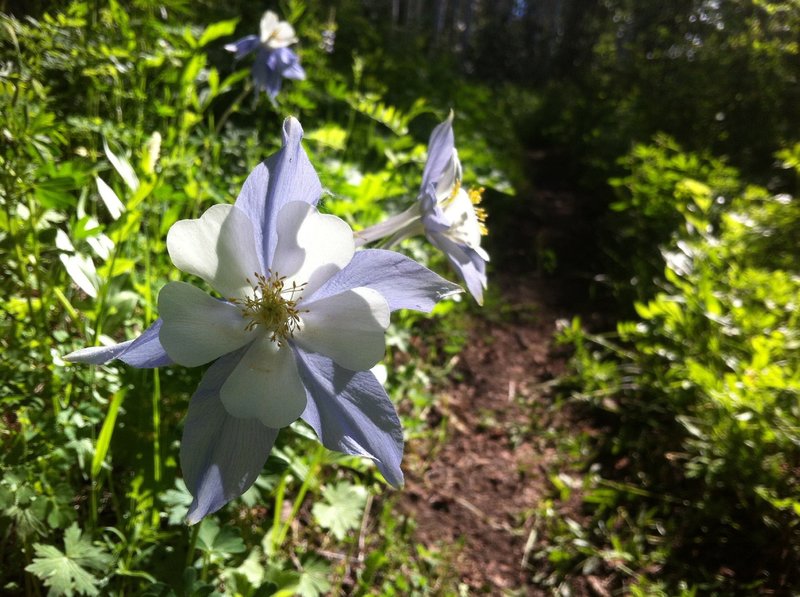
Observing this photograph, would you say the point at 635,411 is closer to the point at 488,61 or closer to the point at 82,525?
the point at 82,525

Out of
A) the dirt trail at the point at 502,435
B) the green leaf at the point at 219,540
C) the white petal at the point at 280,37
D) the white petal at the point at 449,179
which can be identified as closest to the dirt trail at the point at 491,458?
the dirt trail at the point at 502,435

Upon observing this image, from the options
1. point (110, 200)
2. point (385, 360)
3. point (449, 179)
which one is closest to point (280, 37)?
point (385, 360)

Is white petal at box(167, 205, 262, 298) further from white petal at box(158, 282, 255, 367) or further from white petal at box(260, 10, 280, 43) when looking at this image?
white petal at box(260, 10, 280, 43)

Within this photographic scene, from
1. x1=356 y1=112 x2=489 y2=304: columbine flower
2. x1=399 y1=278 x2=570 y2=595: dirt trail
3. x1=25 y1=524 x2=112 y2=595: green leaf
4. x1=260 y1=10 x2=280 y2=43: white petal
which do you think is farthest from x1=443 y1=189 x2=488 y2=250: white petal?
x1=260 y1=10 x2=280 y2=43: white petal

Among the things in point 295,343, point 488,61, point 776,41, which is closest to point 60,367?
point 295,343

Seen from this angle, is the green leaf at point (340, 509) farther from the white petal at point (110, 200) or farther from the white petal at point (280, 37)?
the white petal at point (280, 37)
